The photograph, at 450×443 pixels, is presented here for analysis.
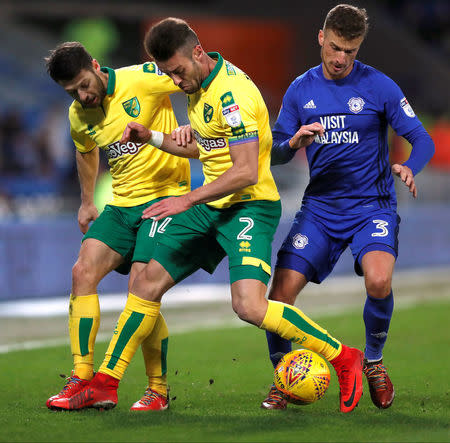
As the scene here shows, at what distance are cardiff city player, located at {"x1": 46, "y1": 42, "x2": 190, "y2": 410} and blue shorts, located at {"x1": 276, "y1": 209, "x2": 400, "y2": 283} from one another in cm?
85

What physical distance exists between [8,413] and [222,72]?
2460 mm

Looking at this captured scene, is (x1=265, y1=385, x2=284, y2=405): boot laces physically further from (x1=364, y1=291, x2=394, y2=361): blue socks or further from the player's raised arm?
the player's raised arm

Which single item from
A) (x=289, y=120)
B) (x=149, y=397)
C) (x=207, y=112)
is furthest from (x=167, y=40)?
(x=149, y=397)

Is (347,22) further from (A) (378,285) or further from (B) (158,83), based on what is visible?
(A) (378,285)

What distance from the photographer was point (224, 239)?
5.60 metres

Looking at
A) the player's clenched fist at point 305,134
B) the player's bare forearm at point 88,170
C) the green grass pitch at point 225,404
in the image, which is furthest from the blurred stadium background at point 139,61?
the player's clenched fist at point 305,134

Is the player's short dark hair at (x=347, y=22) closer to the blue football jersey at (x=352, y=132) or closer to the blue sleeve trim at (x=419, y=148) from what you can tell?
the blue football jersey at (x=352, y=132)

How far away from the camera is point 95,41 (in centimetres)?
2334

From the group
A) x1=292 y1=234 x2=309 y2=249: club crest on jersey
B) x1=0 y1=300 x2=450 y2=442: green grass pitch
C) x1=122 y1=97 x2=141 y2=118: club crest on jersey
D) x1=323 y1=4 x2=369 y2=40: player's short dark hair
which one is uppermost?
x1=323 y1=4 x2=369 y2=40: player's short dark hair

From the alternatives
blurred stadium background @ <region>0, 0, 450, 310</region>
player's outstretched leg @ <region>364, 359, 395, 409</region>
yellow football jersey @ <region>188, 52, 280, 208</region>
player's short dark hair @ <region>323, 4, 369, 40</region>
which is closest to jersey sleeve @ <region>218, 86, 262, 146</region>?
yellow football jersey @ <region>188, 52, 280, 208</region>

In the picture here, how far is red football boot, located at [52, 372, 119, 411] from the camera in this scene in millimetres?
5594

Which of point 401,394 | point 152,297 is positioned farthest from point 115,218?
point 401,394

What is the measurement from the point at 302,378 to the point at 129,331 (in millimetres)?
1075

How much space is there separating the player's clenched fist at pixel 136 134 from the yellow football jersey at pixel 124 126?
0.33 m
